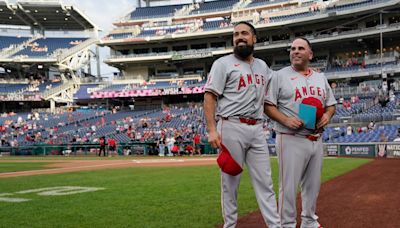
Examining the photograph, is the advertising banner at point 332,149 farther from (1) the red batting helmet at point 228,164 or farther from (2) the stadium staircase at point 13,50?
(2) the stadium staircase at point 13,50

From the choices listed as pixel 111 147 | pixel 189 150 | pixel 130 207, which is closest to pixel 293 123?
pixel 130 207

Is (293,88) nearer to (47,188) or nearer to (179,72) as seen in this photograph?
(47,188)

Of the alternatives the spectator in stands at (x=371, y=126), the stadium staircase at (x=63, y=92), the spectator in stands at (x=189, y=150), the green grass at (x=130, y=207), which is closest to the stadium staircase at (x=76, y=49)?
the stadium staircase at (x=63, y=92)

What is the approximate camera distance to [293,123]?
163 inches

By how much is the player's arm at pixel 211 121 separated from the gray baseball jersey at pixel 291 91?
640mm

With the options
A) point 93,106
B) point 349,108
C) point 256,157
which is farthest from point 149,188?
point 93,106

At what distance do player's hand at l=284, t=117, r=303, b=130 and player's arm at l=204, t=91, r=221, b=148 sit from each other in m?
0.73

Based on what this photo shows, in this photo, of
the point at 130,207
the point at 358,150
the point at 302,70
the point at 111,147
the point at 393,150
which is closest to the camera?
the point at 302,70

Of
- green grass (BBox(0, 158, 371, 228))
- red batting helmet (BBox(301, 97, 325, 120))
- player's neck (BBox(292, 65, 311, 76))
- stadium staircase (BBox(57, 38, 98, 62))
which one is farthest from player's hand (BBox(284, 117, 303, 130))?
stadium staircase (BBox(57, 38, 98, 62))

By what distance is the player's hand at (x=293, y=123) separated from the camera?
4129 mm

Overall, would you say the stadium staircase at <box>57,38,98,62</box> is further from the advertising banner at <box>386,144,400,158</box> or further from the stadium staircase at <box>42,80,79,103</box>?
the advertising banner at <box>386,144,400,158</box>

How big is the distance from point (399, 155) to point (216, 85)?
16.7 meters

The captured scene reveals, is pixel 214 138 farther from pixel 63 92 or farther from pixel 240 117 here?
pixel 63 92

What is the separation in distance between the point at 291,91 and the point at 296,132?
0.44 meters
